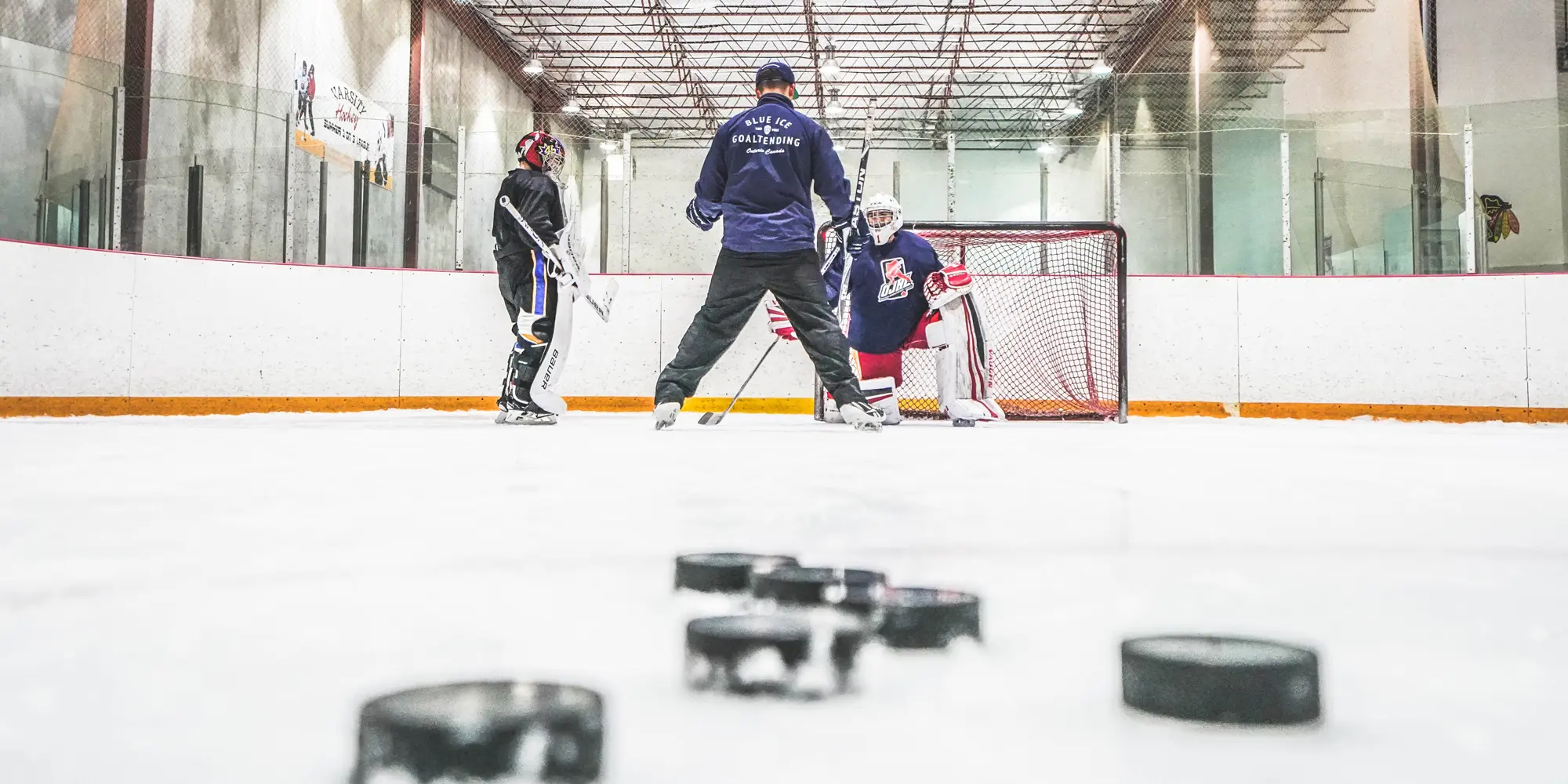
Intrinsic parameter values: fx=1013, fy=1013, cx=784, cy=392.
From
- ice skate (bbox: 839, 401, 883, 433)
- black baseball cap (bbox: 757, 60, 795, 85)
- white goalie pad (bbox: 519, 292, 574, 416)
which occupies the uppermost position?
black baseball cap (bbox: 757, 60, 795, 85)

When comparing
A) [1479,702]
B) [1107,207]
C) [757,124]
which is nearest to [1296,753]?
[1479,702]

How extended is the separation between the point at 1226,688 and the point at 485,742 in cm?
47

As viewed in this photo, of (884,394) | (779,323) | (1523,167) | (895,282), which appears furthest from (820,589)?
(1523,167)

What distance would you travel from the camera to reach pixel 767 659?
76 cm

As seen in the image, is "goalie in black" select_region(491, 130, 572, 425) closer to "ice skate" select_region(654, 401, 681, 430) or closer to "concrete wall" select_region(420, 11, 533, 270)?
"ice skate" select_region(654, 401, 681, 430)

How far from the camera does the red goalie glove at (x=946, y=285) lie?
533 cm

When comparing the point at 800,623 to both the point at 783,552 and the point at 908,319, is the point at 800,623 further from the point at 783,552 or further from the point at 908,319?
the point at 908,319

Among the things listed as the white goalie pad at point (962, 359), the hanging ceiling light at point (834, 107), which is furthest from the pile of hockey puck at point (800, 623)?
the hanging ceiling light at point (834, 107)

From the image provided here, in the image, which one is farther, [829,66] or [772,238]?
[829,66]

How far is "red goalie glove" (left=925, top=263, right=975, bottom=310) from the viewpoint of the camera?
17.5ft

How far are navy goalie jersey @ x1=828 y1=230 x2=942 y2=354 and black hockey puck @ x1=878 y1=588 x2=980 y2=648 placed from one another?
4.59 m

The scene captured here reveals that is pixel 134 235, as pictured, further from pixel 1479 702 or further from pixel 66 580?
pixel 1479 702

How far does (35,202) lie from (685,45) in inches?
469

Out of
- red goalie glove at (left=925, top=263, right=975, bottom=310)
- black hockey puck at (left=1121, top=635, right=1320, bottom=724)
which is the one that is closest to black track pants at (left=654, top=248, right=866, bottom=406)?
red goalie glove at (left=925, top=263, right=975, bottom=310)
